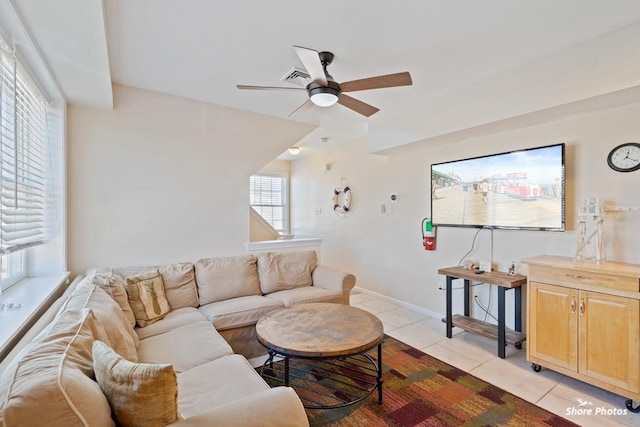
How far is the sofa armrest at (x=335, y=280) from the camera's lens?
3.27 meters

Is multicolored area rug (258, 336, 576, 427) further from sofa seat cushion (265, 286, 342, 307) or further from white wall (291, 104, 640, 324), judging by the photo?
white wall (291, 104, 640, 324)

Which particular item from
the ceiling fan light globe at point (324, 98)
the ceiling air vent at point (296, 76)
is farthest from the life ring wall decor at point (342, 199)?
the ceiling fan light globe at point (324, 98)

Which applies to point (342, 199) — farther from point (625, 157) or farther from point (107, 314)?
point (107, 314)

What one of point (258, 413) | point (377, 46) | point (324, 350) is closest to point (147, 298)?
point (324, 350)

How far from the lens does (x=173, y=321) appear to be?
242 cm

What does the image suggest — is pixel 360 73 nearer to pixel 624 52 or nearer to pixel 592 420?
pixel 624 52

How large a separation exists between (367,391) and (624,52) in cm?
303

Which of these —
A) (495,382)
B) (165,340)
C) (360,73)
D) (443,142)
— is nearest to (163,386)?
(165,340)

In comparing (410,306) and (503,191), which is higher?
(503,191)

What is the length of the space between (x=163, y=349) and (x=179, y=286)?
943 millimetres

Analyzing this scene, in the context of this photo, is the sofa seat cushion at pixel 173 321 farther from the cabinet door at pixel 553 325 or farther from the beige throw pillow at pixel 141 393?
the cabinet door at pixel 553 325

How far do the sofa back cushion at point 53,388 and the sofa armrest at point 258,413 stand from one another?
276 millimetres

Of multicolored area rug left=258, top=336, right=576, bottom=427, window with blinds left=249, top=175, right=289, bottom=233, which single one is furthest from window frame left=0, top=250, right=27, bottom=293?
window with blinds left=249, top=175, right=289, bottom=233

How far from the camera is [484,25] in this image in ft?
6.84
